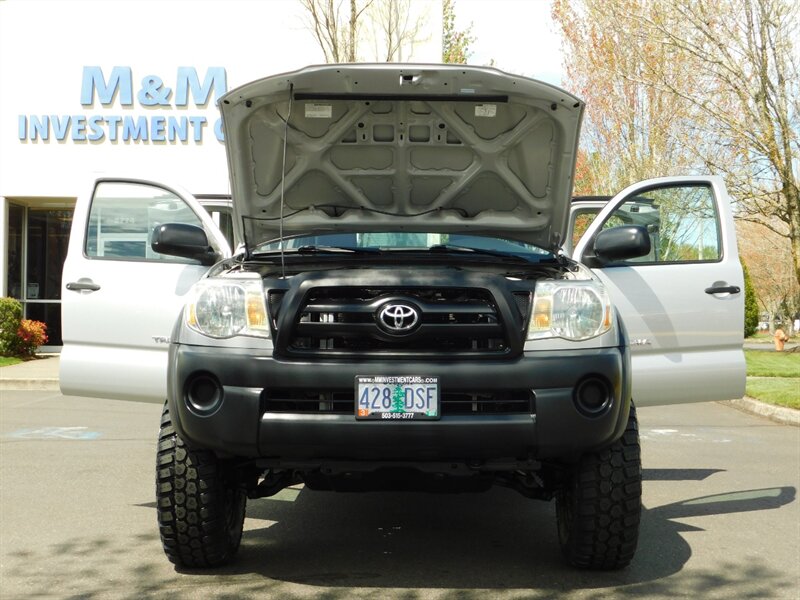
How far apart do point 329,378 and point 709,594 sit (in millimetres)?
1843

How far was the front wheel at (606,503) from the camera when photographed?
174 inches

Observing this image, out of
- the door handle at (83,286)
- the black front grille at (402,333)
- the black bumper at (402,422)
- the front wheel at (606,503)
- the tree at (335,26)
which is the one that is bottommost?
the front wheel at (606,503)

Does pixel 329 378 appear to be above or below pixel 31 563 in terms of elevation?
above

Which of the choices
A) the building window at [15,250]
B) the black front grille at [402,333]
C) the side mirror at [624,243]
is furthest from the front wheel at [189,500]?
the building window at [15,250]

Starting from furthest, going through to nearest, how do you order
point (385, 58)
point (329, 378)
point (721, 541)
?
point (385, 58)
point (721, 541)
point (329, 378)

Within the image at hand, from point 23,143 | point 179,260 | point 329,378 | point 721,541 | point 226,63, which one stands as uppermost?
point 226,63

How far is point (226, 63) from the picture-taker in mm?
19703

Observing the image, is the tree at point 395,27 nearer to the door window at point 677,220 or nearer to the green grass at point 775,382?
the green grass at point 775,382

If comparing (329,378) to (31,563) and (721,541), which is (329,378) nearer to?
(31,563)

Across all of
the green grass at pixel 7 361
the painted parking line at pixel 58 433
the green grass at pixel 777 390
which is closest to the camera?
the painted parking line at pixel 58 433

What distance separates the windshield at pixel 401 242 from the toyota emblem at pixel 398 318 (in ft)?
3.76

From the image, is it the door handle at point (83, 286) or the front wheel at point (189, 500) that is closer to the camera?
the front wheel at point (189, 500)

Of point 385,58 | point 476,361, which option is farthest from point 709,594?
point 385,58

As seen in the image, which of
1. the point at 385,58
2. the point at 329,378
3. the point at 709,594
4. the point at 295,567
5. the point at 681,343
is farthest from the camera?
the point at 385,58
